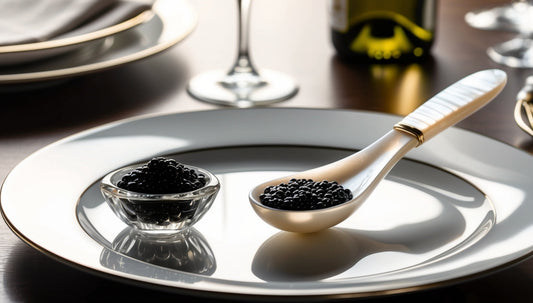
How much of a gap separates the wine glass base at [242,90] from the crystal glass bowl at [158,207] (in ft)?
1.04

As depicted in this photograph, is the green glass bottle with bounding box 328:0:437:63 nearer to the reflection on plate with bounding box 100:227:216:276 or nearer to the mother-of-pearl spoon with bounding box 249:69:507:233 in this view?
the mother-of-pearl spoon with bounding box 249:69:507:233

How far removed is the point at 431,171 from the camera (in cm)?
67

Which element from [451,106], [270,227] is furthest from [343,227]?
[451,106]

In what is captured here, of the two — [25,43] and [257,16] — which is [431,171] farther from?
[257,16]

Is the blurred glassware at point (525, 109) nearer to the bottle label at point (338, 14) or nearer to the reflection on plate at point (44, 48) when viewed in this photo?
the bottle label at point (338, 14)

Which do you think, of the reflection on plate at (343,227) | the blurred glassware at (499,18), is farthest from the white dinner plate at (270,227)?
the blurred glassware at (499,18)

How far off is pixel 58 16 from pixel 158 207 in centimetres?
44

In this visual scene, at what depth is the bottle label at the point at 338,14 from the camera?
3.25ft

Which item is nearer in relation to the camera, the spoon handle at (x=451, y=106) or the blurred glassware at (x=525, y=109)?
the spoon handle at (x=451, y=106)

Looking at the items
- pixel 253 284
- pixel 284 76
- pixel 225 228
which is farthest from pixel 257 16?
pixel 253 284

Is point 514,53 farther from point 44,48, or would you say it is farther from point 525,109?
point 44,48

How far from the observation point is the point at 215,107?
89cm

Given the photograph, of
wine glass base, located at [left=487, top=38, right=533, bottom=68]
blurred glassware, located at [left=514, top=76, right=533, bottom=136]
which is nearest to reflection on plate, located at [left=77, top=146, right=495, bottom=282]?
blurred glassware, located at [left=514, top=76, right=533, bottom=136]

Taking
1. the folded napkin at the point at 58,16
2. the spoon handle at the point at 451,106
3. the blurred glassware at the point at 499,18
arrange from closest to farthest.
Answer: the spoon handle at the point at 451,106 → the folded napkin at the point at 58,16 → the blurred glassware at the point at 499,18
